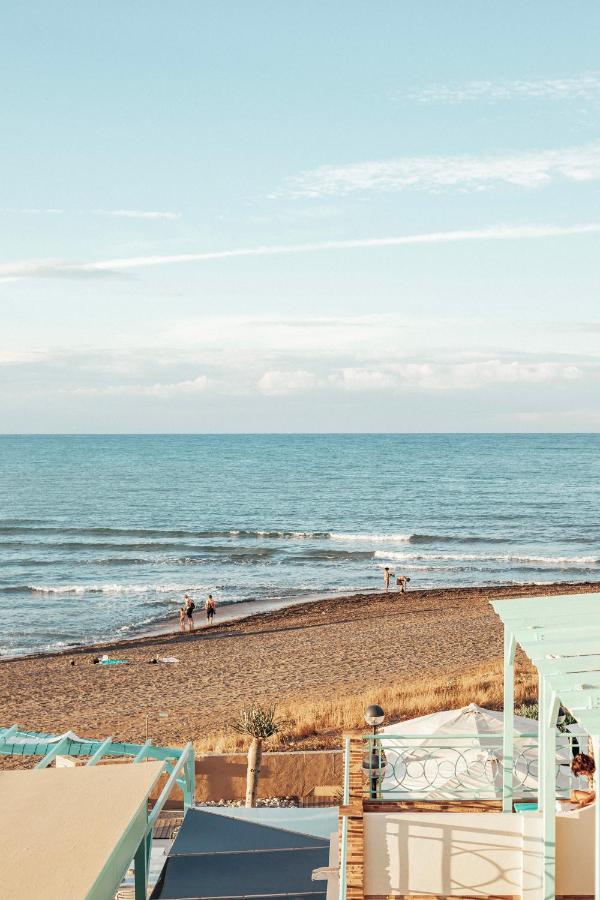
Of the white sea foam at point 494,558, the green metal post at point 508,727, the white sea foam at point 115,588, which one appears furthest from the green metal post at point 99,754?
the white sea foam at point 494,558

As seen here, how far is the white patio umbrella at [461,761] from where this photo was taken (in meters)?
10.0

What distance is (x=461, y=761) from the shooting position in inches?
442

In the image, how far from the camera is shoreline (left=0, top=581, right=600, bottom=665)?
28.5m

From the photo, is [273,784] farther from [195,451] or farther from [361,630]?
[195,451]

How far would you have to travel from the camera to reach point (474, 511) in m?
66.6

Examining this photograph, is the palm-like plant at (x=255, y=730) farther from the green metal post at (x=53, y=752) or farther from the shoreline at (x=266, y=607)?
the shoreline at (x=266, y=607)

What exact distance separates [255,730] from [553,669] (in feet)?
34.7

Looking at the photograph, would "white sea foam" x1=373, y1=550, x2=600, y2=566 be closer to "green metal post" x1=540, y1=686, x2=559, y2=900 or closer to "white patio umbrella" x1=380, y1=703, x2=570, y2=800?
"white patio umbrella" x1=380, y1=703, x2=570, y2=800

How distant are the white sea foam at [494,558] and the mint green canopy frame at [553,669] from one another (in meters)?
37.1

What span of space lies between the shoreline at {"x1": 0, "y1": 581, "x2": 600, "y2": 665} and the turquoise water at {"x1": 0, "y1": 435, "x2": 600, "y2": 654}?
117 centimetres

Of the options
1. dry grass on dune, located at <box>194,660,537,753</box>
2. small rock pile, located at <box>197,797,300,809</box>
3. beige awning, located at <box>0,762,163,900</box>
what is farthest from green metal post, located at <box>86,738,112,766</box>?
dry grass on dune, located at <box>194,660,537,753</box>

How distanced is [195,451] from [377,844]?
165 metres

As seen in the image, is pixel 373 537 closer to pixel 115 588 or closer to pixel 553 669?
pixel 115 588

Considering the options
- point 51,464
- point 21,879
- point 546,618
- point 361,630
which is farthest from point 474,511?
point 51,464
